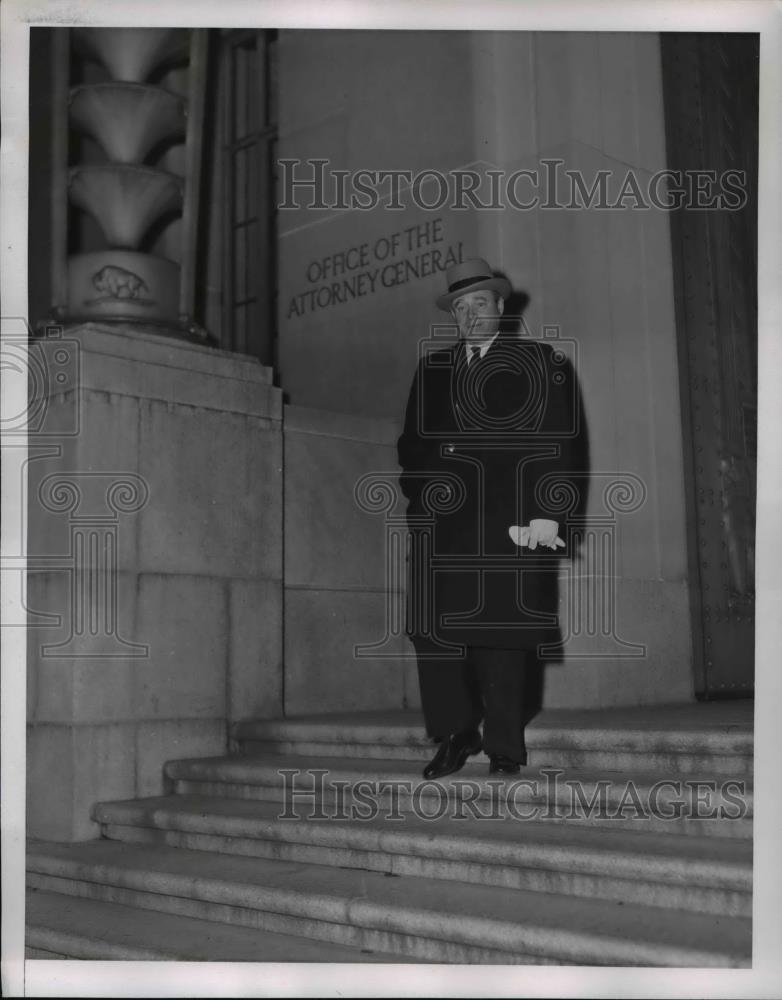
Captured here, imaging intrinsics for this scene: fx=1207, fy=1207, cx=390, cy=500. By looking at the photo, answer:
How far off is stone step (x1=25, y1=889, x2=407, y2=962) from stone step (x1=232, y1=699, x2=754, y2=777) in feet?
4.40

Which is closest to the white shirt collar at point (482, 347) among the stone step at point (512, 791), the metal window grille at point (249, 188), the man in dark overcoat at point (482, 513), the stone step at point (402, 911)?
the man in dark overcoat at point (482, 513)

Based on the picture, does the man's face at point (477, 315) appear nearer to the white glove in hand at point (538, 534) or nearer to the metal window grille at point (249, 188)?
the white glove in hand at point (538, 534)

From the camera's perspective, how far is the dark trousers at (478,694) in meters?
5.20

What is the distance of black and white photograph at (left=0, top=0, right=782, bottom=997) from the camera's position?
13.5ft

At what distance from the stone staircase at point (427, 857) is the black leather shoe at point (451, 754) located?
6cm

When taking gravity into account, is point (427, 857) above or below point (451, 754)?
below

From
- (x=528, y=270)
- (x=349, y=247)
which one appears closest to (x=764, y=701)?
(x=528, y=270)

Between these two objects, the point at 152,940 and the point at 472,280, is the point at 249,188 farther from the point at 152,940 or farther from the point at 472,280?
the point at 152,940

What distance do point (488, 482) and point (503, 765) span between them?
1.25 m

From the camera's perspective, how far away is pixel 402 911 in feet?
13.9

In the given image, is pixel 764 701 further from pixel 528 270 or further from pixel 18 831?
pixel 528 270

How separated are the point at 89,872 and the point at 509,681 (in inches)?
82.8

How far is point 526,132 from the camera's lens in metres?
7.77

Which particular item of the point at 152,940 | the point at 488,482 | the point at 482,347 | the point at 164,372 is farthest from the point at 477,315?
the point at 152,940
